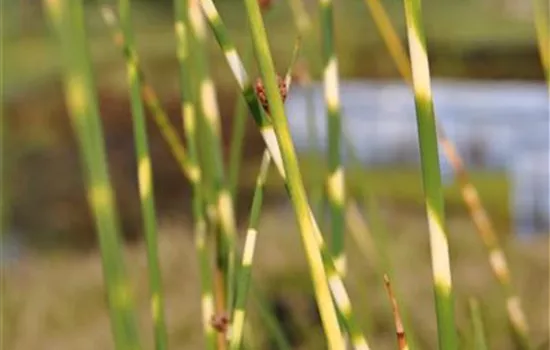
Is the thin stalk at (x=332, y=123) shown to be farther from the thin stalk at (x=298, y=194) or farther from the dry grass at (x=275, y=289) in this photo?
the dry grass at (x=275, y=289)

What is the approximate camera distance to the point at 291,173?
25 centimetres

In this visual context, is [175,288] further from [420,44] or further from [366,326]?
[420,44]

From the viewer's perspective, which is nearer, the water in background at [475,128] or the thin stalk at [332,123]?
the thin stalk at [332,123]

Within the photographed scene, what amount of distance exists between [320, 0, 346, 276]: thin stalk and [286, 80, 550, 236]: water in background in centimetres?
192

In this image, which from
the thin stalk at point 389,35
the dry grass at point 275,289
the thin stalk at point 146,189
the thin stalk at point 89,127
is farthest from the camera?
the dry grass at point 275,289

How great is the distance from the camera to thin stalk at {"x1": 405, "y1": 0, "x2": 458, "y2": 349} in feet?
0.81

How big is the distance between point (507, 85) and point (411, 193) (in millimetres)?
945

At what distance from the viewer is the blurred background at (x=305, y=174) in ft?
4.07

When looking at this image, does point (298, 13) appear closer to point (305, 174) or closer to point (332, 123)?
point (332, 123)

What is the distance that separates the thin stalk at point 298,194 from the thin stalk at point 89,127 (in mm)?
39

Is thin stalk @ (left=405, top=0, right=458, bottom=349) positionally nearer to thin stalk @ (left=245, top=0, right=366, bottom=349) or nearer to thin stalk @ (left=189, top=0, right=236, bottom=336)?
thin stalk @ (left=245, top=0, right=366, bottom=349)

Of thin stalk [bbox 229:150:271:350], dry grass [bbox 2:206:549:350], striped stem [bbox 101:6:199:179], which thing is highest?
striped stem [bbox 101:6:199:179]

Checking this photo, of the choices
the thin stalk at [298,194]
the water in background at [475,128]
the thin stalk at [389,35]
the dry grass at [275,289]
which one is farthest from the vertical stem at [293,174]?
the water in background at [475,128]

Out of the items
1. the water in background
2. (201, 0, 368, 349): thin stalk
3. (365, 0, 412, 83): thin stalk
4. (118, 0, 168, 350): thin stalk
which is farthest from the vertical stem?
the water in background
